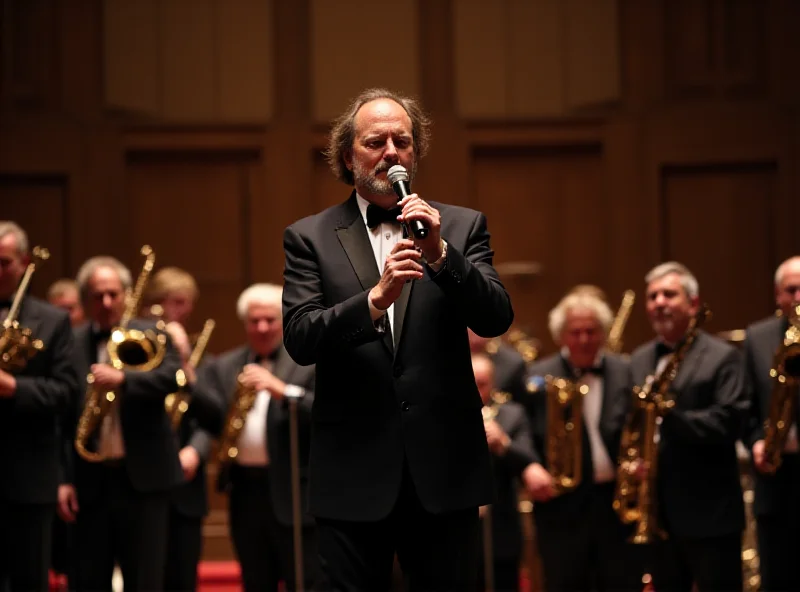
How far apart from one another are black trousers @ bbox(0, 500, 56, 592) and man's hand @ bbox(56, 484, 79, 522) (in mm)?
459

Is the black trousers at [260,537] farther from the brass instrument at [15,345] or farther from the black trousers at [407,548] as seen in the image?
the black trousers at [407,548]

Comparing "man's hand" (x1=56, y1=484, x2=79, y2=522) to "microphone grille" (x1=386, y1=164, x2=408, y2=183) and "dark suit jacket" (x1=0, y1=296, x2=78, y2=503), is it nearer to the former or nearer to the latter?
"dark suit jacket" (x1=0, y1=296, x2=78, y2=503)

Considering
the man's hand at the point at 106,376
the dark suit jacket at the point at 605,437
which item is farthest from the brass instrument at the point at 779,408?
the man's hand at the point at 106,376

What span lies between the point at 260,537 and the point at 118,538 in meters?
0.61

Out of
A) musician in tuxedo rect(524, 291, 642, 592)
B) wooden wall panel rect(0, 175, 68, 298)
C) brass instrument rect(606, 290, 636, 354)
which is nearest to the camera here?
musician in tuxedo rect(524, 291, 642, 592)

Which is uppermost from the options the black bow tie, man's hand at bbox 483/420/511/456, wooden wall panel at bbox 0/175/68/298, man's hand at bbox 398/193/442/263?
wooden wall panel at bbox 0/175/68/298

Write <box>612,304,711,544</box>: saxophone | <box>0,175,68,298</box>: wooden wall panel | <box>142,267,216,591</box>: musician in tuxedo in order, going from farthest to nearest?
1. <box>0,175,68,298</box>: wooden wall panel
2. <box>142,267,216,591</box>: musician in tuxedo
3. <box>612,304,711,544</box>: saxophone

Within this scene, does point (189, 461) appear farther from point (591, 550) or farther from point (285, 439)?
point (591, 550)

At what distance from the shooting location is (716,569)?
15.6 feet

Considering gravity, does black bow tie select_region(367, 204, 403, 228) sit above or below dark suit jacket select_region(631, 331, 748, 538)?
above

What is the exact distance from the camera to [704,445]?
4824 millimetres

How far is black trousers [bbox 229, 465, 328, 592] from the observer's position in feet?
16.9

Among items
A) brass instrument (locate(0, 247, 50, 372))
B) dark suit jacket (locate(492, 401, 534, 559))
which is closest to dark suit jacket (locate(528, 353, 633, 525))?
dark suit jacket (locate(492, 401, 534, 559))

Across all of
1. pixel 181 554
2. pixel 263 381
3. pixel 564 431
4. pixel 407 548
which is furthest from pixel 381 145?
pixel 181 554
